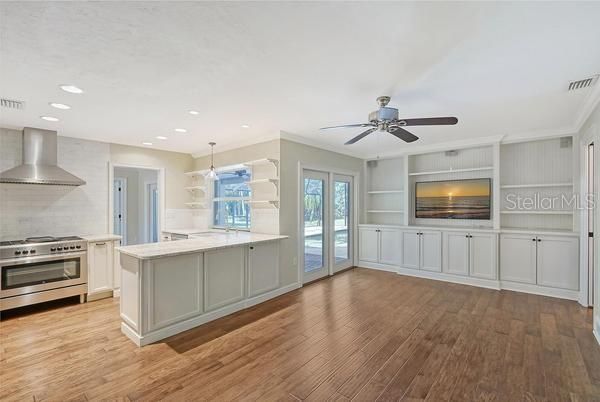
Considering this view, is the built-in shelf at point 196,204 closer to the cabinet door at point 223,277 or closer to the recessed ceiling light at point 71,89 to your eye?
the cabinet door at point 223,277

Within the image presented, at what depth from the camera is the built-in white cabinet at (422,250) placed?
16.8 feet

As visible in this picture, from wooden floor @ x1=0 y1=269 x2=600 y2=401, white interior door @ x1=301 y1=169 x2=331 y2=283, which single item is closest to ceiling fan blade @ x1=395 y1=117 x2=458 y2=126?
wooden floor @ x1=0 y1=269 x2=600 y2=401

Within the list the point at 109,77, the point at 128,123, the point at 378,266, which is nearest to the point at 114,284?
the point at 128,123

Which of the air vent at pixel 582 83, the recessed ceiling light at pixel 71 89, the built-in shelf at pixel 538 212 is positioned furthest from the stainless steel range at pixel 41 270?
the built-in shelf at pixel 538 212

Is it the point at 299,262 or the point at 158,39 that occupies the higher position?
the point at 158,39

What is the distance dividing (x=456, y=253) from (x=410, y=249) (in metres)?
0.79

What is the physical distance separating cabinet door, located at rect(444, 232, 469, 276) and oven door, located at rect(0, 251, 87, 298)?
5.79m

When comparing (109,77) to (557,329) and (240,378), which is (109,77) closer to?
(240,378)

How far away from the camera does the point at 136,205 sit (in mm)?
7207

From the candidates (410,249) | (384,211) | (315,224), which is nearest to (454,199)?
(410,249)

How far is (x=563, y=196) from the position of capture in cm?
445

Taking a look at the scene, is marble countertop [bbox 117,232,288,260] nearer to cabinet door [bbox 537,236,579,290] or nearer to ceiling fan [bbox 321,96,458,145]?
ceiling fan [bbox 321,96,458,145]

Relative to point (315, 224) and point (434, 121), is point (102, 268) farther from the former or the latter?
point (434, 121)

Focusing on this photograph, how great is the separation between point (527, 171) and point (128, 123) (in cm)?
625
